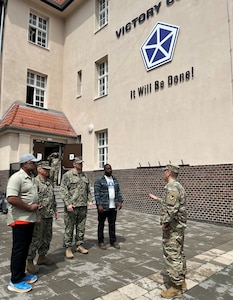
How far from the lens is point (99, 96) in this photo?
12.6 m

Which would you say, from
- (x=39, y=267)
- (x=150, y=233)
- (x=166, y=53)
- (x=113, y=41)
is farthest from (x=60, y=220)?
(x=113, y=41)

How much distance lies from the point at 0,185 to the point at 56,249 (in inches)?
334

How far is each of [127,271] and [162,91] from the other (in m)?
6.99

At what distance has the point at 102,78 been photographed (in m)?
12.9

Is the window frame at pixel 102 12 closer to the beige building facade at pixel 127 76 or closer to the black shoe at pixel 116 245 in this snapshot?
the beige building facade at pixel 127 76

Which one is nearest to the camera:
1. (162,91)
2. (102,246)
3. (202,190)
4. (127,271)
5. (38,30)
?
(127,271)

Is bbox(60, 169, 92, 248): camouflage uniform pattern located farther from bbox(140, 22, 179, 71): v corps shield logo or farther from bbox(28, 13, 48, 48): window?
bbox(28, 13, 48, 48): window

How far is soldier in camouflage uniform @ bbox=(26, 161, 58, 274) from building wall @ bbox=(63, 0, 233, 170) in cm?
531

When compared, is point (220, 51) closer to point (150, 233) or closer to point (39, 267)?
point (150, 233)

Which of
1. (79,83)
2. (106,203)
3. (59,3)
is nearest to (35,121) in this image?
(79,83)

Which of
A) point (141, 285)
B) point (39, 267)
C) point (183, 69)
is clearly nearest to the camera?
point (141, 285)

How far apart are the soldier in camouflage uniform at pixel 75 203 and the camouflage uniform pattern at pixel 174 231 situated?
1.92 metres

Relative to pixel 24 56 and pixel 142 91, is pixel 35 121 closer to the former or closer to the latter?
pixel 24 56

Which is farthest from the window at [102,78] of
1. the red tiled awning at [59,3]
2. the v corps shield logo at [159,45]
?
the red tiled awning at [59,3]
